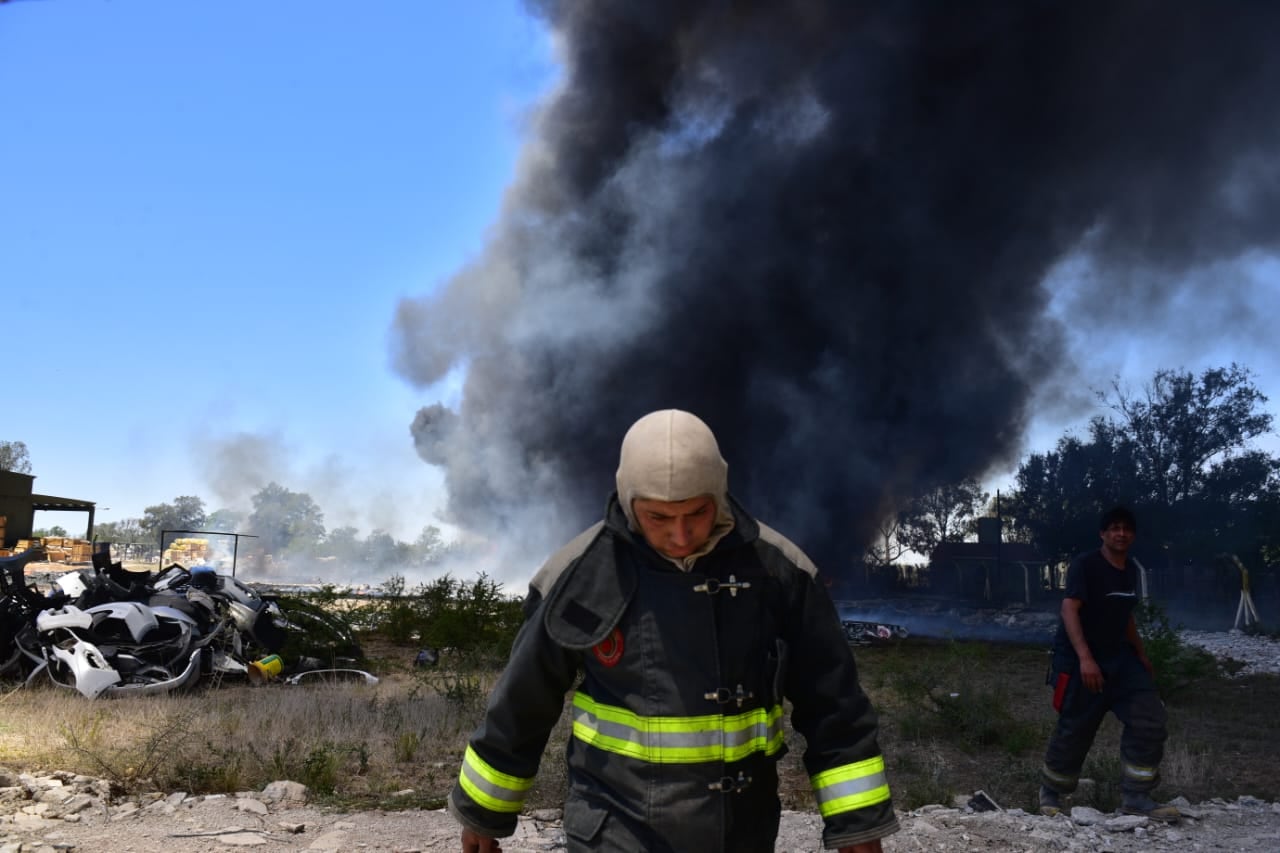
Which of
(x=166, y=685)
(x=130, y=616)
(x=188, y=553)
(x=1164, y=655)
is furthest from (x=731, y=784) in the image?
(x=188, y=553)

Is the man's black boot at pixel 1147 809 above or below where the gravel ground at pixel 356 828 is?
above

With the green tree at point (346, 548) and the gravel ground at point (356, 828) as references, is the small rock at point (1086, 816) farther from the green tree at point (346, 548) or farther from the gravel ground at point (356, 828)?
the green tree at point (346, 548)

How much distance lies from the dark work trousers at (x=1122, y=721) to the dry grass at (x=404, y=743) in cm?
41

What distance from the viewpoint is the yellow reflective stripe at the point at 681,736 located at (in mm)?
1861

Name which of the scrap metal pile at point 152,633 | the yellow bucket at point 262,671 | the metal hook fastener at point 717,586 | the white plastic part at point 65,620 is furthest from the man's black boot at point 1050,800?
the white plastic part at point 65,620

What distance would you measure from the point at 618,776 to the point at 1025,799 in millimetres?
4459

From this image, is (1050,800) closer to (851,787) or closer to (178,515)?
(851,787)

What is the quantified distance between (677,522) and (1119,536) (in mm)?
3894

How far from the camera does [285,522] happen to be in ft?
237

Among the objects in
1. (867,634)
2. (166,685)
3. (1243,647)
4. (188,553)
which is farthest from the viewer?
(188,553)

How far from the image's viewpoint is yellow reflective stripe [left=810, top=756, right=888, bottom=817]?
1.87 meters

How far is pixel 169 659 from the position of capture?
8.61 m

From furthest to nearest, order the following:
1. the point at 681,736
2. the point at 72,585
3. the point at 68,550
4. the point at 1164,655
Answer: the point at 68,550
the point at 72,585
the point at 1164,655
the point at 681,736

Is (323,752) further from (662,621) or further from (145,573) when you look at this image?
(145,573)
